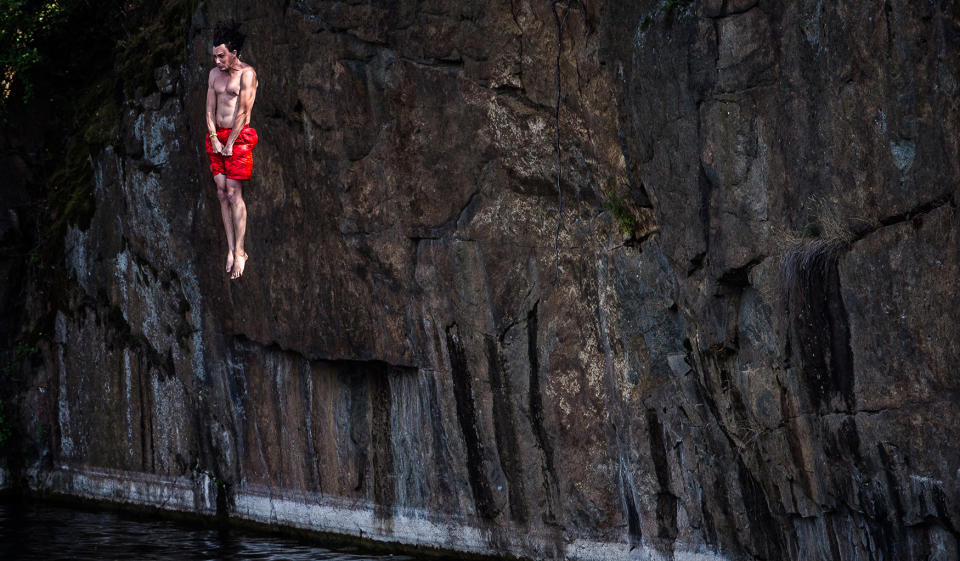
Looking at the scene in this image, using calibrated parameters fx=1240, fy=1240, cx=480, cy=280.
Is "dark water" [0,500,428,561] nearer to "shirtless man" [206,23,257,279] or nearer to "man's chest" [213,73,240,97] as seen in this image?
"shirtless man" [206,23,257,279]

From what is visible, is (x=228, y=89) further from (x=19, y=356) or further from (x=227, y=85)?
(x=19, y=356)

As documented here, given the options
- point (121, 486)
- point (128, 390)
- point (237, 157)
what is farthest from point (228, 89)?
point (121, 486)

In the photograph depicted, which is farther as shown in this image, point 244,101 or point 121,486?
point 121,486

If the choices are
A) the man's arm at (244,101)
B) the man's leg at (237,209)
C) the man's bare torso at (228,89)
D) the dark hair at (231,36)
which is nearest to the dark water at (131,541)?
the man's leg at (237,209)

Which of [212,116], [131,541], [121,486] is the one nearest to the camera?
[212,116]

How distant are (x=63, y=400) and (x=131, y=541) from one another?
12.9 feet

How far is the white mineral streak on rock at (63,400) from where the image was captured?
18.9m

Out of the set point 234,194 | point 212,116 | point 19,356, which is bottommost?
point 19,356

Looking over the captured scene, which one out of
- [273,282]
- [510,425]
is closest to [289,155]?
[273,282]

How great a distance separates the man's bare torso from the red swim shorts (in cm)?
20

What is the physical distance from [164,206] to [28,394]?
4.69 m

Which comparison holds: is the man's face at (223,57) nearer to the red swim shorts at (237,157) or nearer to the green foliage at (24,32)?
the red swim shorts at (237,157)

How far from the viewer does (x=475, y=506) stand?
45.7ft

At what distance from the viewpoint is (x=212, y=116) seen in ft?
39.6
